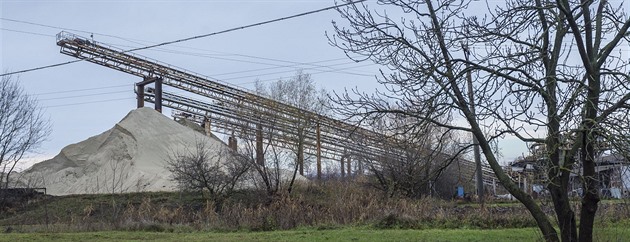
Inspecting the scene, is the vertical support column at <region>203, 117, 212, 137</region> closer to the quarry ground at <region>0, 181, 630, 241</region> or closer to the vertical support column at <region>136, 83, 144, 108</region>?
the vertical support column at <region>136, 83, 144, 108</region>

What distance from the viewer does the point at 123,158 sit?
42.4 m

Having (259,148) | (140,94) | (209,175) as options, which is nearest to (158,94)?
(140,94)

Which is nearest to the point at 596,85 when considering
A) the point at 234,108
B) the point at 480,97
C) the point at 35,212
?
the point at 480,97

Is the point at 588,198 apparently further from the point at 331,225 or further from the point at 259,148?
the point at 259,148

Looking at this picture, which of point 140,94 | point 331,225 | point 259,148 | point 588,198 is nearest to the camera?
point 588,198

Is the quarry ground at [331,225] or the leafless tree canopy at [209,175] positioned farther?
the leafless tree canopy at [209,175]

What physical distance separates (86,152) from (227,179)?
17448mm

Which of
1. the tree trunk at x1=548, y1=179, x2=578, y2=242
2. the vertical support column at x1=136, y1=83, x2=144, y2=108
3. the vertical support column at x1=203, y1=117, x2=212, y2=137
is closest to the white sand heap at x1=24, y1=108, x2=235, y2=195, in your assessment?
the vertical support column at x1=136, y1=83, x2=144, y2=108

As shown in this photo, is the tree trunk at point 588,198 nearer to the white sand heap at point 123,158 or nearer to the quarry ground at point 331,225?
the quarry ground at point 331,225

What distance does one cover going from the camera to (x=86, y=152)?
44781mm

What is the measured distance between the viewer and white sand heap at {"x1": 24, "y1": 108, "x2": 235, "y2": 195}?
40062mm

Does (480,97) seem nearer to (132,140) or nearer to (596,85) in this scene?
(596,85)

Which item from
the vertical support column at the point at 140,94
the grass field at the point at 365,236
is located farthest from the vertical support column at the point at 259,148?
the grass field at the point at 365,236

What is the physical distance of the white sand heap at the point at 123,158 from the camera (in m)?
40.1
